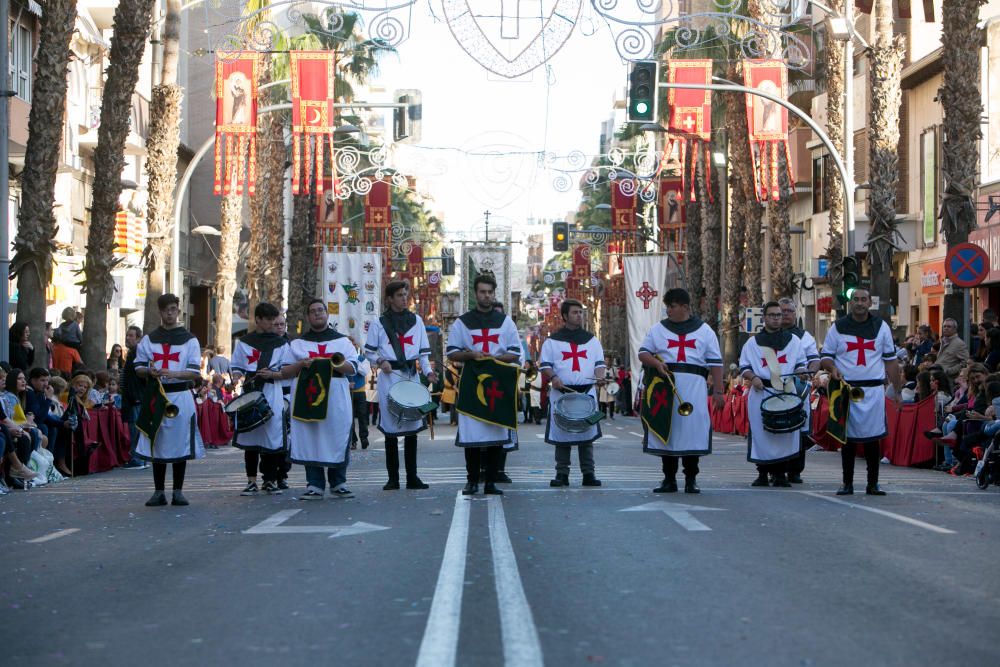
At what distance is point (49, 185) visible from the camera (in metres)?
24.3

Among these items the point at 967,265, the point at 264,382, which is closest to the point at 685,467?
the point at 264,382

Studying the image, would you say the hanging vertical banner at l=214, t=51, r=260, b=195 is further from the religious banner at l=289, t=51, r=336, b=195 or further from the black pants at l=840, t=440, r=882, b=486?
the black pants at l=840, t=440, r=882, b=486

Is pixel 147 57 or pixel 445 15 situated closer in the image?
pixel 445 15

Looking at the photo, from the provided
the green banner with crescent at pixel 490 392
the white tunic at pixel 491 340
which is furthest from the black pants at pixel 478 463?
the green banner with crescent at pixel 490 392

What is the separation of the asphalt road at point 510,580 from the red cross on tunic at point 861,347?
134 cm

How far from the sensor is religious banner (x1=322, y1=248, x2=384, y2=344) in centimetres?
4566

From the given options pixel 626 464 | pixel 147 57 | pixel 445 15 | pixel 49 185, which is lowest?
pixel 626 464

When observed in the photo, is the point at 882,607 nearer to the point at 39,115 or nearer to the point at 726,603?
the point at 726,603

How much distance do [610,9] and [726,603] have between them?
21.3 metres

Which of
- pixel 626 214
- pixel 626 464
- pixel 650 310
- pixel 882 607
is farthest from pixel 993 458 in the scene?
pixel 626 214

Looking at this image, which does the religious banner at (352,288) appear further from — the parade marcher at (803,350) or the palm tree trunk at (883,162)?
the parade marcher at (803,350)

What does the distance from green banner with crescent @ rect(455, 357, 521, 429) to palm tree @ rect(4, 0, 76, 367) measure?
10427mm

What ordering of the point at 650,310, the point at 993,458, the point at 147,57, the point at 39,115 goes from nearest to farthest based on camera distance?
1. the point at 993,458
2. the point at 39,115
3. the point at 650,310
4. the point at 147,57

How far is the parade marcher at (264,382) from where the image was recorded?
16047 millimetres
